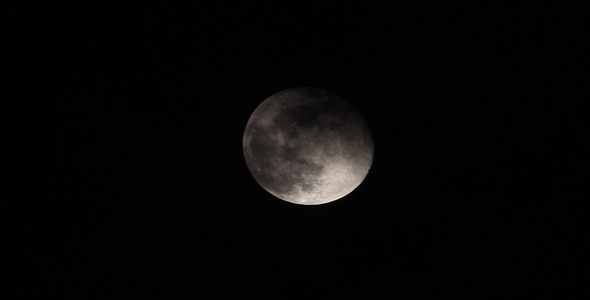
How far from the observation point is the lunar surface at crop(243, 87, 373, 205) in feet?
18.1

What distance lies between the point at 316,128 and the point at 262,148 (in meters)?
0.97

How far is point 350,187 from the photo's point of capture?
236 inches

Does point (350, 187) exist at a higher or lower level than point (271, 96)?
lower

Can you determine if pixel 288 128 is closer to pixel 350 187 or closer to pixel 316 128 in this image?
pixel 316 128

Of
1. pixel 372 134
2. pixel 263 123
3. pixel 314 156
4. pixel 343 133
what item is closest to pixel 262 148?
pixel 263 123

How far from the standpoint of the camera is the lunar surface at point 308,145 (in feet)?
18.1

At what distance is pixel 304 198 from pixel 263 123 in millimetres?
1432

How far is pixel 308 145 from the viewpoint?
5.46m

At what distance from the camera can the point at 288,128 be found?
219 inches

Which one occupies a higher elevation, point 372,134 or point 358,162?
point 372,134

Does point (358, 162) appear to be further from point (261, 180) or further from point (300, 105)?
point (261, 180)

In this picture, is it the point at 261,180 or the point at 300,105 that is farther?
the point at 261,180

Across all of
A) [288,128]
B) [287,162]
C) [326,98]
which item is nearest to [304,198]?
[287,162]

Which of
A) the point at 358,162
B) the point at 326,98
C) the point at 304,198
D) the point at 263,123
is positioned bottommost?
the point at 304,198
